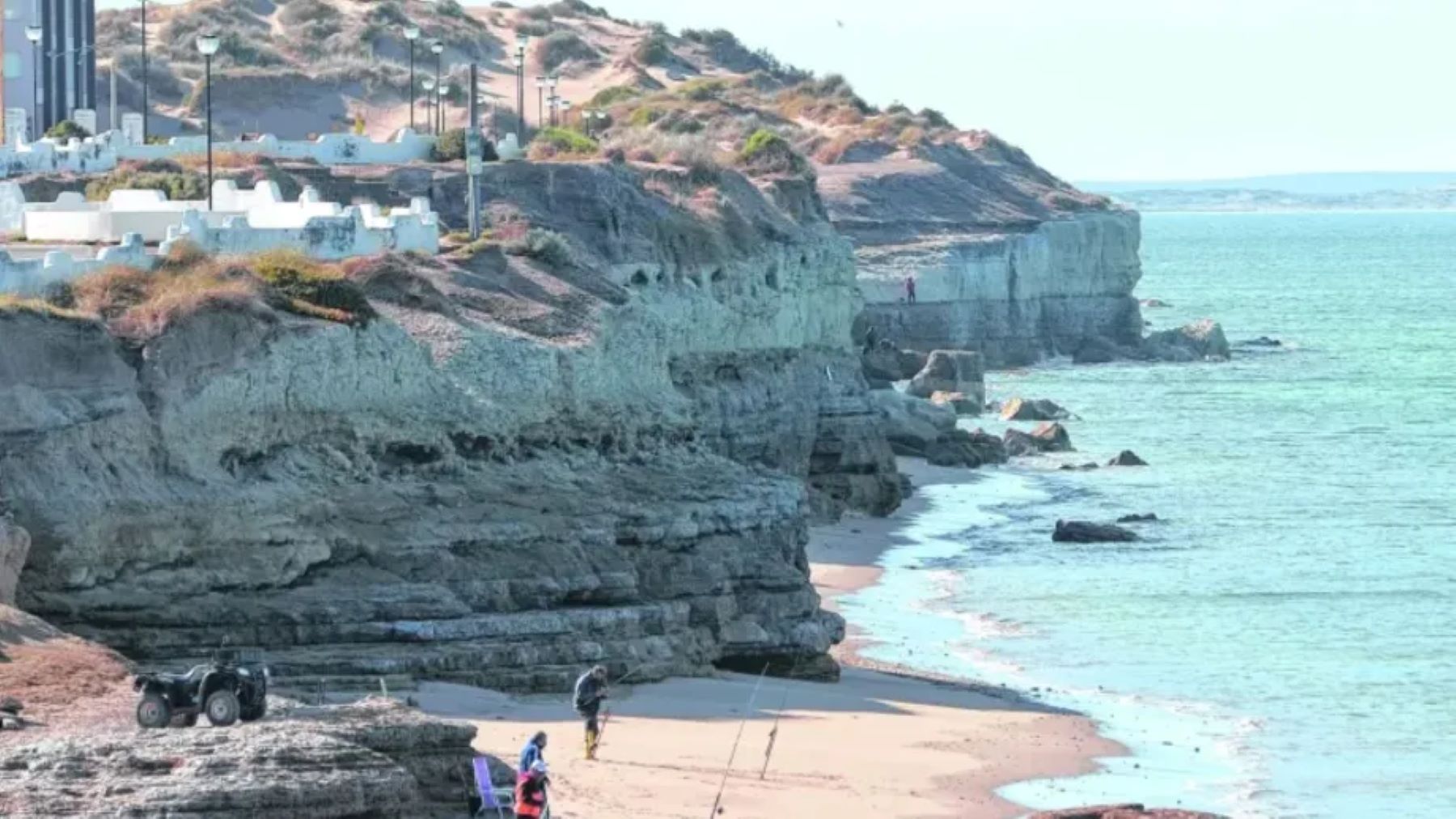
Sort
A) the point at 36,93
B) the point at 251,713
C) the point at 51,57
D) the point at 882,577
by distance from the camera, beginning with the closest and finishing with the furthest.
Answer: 1. the point at 251,713
2. the point at 882,577
3. the point at 36,93
4. the point at 51,57

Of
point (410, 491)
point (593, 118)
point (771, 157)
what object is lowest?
point (410, 491)

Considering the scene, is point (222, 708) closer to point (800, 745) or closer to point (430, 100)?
point (800, 745)

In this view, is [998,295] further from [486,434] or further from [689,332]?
[486,434]

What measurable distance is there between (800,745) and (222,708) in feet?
28.9

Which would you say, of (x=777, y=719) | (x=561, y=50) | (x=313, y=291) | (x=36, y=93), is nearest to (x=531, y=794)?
(x=777, y=719)

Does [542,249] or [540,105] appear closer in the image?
[542,249]

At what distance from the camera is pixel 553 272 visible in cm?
4050

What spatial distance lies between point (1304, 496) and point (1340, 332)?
59.8 m

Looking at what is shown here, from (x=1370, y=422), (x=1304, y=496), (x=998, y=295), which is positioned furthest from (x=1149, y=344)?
(x=1304, y=496)

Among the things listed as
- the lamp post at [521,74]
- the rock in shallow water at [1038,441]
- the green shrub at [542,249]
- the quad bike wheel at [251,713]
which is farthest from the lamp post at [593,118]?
the quad bike wheel at [251,713]

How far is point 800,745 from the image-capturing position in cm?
3052

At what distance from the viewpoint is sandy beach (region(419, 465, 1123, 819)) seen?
89.6 feet

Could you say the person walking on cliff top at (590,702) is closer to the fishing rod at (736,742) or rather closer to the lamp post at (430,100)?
the fishing rod at (736,742)

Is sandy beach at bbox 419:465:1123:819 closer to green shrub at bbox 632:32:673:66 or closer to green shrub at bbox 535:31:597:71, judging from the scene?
green shrub at bbox 632:32:673:66
